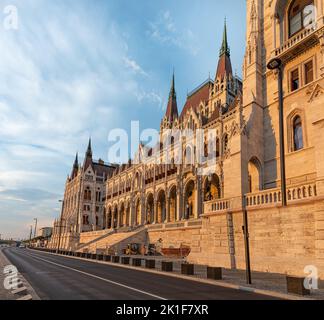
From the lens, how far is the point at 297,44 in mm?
21000

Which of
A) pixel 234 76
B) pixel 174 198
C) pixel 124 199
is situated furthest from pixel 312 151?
pixel 124 199

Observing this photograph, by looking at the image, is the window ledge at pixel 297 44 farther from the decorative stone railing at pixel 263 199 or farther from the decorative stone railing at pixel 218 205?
the decorative stone railing at pixel 218 205

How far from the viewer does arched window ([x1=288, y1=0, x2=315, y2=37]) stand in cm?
2152

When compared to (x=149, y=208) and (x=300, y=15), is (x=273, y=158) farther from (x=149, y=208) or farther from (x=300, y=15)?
(x=149, y=208)

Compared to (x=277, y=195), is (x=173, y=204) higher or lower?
higher

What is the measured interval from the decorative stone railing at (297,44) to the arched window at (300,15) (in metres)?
0.82

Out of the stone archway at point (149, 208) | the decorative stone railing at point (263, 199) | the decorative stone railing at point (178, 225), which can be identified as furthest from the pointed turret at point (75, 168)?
the decorative stone railing at point (263, 199)

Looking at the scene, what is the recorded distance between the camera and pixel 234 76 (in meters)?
54.9

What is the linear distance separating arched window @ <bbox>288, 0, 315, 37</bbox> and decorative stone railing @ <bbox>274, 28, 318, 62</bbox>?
2.70 feet

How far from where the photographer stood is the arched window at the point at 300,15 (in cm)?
2152

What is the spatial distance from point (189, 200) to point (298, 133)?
29218mm

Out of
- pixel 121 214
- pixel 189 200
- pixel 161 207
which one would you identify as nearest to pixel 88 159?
pixel 121 214

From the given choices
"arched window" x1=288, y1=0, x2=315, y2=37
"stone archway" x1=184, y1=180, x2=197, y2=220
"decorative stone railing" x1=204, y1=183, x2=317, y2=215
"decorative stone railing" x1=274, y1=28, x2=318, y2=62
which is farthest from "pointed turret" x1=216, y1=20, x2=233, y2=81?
"decorative stone railing" x1=204, y1=183, x2=317, y2=215
